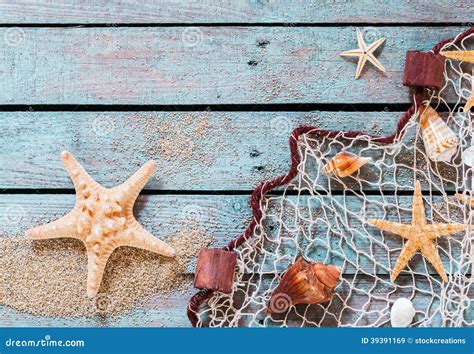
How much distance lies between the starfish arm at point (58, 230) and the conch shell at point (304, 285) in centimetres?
32

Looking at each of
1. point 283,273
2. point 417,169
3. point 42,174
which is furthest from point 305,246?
point 42,174

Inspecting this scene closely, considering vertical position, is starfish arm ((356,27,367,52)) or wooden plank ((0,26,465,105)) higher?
starfish arm ((356,27,367,52))

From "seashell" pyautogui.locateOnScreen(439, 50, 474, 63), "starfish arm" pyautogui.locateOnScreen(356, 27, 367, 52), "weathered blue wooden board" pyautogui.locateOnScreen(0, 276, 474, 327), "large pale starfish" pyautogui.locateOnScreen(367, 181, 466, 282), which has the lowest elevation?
"weathered blue wooden board" pyautogui.locateOnScreen(0, 276, 474, 327)

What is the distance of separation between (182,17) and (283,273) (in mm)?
433

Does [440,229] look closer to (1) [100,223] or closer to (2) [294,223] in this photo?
(2) [294,223]

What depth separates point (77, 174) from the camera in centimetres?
98

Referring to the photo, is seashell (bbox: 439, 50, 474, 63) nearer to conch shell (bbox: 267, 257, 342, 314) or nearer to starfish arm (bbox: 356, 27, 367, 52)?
starfish arm (bbox: 356, 27, 367, 52)

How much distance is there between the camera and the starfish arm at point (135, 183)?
98cm

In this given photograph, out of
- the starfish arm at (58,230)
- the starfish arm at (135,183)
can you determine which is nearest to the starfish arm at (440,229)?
the starfish arm at (135,183)

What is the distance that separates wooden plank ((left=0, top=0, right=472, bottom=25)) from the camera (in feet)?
3.33

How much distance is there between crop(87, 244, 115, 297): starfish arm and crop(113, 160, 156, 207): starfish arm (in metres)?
0.08

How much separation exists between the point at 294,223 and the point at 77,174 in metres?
0.34

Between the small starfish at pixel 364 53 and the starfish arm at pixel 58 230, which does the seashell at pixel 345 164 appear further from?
the starfish arm at pixel 58 230

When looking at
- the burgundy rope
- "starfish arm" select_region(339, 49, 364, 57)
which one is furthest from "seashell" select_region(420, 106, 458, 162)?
"starfish arm" select_region(339, 49, 364, 57)
